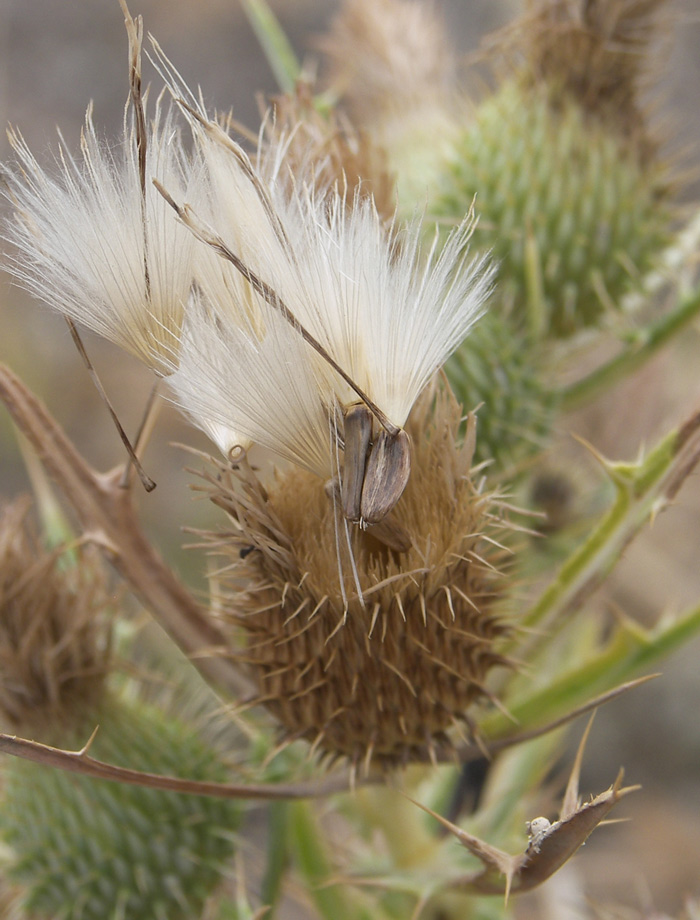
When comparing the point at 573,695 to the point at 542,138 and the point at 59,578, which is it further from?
the point at 542,138

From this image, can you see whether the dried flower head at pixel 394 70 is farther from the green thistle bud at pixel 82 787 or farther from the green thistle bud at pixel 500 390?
the green thistle bud at pixel 82 787

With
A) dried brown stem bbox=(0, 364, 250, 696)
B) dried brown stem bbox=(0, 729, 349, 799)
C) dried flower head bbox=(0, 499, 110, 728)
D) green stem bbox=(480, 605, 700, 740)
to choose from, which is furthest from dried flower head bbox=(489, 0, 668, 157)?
dried brown stem bbox=(0, 729, 349, 799)

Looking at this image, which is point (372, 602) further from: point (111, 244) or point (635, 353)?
point (635, 353)

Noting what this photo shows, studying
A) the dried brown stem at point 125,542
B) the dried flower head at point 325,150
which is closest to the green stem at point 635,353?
the dried flower head at point 325,150

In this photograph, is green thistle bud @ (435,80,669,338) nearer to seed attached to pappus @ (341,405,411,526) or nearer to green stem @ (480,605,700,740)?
green stem @ (480,605,700,740)

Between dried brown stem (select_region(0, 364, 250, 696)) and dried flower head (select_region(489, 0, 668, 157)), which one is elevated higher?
dried flower head (select_region(489, 0, 668, 157))

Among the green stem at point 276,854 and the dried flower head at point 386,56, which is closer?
the green stem at point 276,854

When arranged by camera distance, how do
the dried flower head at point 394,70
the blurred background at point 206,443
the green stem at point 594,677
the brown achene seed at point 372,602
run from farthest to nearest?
the blurred background at point 206,443, the dried flower head at point 394,70, the green stem at point 594,677, the brown achene seed at point 372,602
